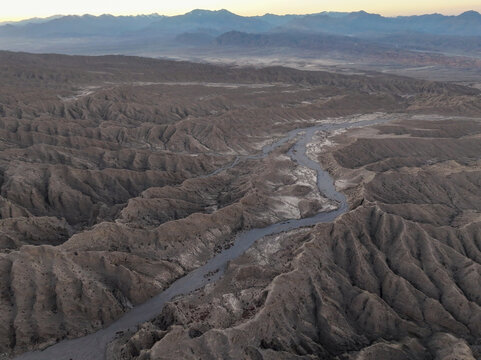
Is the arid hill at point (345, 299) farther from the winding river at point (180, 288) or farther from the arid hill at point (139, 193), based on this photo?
Answer: the winding river at point (180, 288)

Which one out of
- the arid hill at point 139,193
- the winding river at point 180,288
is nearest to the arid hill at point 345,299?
the arid hill at point 139,193

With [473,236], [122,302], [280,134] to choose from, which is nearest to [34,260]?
[122,302]

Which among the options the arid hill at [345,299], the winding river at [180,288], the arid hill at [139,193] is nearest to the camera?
the arid hill at [345,299]

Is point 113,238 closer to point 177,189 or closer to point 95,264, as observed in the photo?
point 95,264

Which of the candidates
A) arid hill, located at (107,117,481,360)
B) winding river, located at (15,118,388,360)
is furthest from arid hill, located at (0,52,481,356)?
winding river, located at (15,118,388,360)

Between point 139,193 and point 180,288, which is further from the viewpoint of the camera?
point 139,193

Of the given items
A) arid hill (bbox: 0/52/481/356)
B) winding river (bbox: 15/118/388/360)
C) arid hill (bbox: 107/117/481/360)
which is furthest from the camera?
arid hill (bbox: 0/52/481/356)

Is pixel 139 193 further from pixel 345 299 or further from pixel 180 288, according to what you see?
pixel 345 299

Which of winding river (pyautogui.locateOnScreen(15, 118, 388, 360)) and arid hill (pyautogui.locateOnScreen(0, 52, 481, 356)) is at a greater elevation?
arid hill (pyautogui.locateOnScreen(0, 52, 481, 356))

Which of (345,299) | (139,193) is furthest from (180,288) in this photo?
(139,193)

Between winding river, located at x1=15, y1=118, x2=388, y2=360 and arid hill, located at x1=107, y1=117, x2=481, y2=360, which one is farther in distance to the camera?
winding river, located at x1=15, y1=118, x2=388, y2=360

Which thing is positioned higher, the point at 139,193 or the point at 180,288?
the point at 139,193

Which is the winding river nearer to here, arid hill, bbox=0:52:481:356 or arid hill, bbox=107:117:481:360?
arid hill, bbox=0:52:481:356
